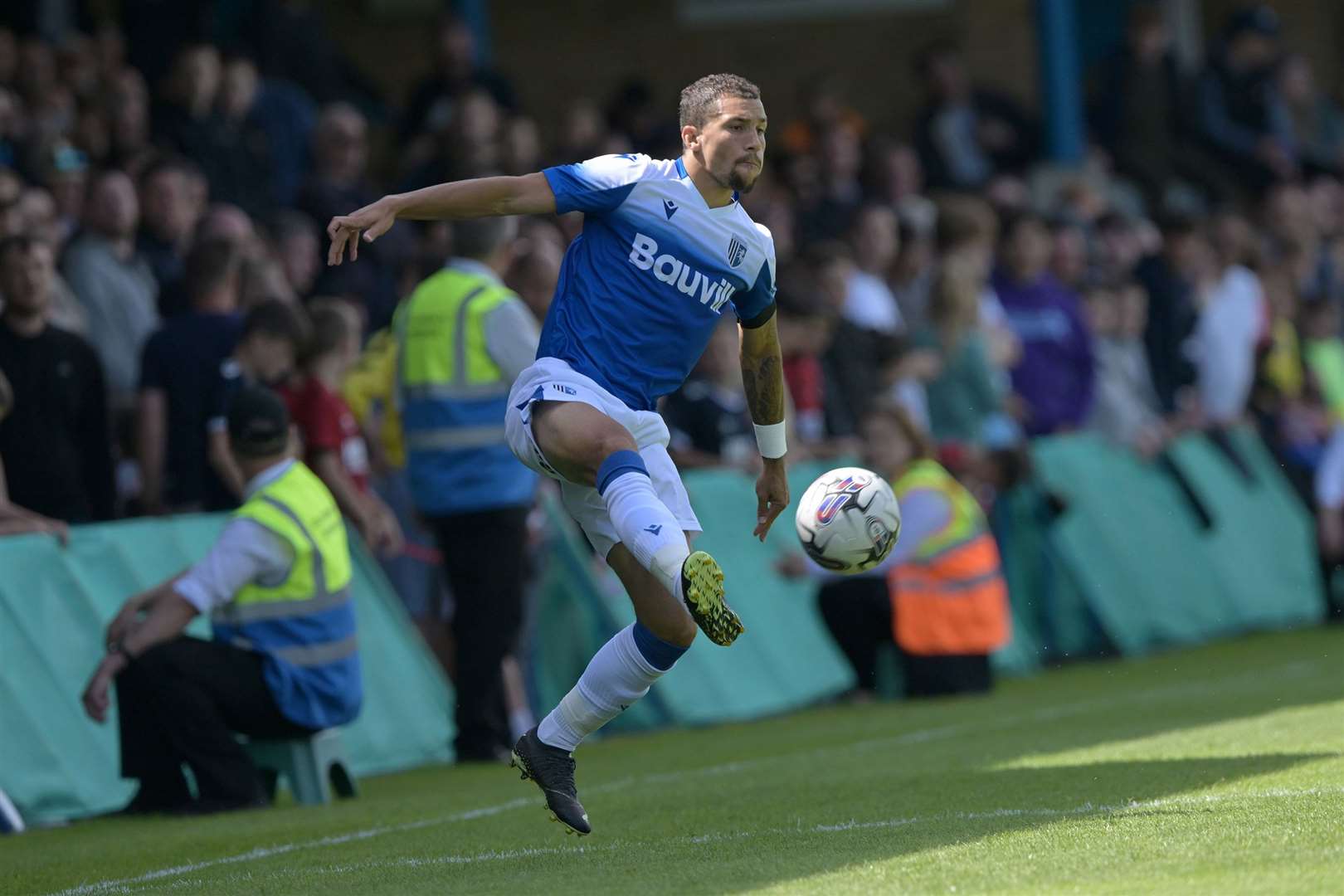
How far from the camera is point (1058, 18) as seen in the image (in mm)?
21141

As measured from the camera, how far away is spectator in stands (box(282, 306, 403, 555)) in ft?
35.5

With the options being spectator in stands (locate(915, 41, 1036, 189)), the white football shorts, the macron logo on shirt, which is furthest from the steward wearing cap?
spectator in stands (locate(915, 41, 1036, 189))

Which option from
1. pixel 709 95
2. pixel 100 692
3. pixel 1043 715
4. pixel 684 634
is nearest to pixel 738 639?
pixel 1043 715

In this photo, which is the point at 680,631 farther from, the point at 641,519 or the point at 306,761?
the point at 306,761

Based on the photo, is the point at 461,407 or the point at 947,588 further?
the point at 947,588

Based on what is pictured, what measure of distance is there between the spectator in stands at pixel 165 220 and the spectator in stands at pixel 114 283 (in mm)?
230

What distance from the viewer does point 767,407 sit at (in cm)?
812

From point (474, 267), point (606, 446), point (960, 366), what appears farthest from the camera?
point (960, 366)

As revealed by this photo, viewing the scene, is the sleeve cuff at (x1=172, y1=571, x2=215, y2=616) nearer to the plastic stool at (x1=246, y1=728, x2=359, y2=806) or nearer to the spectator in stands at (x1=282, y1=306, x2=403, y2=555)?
the plastic stool at (x1=246, y1=728, x2=359, y2=806)

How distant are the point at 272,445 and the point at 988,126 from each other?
12092 mm

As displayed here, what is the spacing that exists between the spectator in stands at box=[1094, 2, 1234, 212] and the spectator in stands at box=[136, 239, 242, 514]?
458 inches

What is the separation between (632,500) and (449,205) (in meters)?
1.09

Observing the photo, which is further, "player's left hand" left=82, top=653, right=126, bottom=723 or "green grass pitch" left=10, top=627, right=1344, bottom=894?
"player's left hand" left=82, top=653, right=126, bottom=723

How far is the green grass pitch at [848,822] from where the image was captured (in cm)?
609
